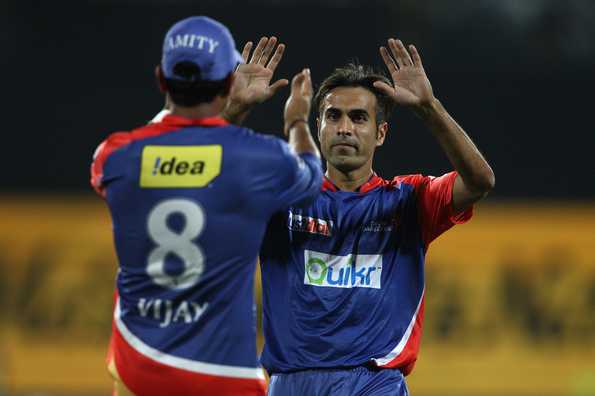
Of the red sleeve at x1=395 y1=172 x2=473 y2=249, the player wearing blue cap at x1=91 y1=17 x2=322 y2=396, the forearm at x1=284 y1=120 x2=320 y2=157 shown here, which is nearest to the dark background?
the red sleeve at x1=395 y1=172 x2=473 y2=249

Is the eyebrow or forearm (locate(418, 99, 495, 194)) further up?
forearm (locate(418, 99, 495, 194))

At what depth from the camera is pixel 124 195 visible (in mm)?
4844

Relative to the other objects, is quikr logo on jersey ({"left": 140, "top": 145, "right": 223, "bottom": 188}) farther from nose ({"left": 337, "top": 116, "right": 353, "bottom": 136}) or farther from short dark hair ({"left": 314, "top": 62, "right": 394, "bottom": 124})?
short dark hair ({"left": 314, "top": 62, "right": 394, "bottom": 124})

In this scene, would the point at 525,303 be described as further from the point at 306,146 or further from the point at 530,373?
the point at 306,146

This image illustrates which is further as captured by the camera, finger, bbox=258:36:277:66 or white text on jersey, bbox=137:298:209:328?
finger, bbox=258:36:277:66

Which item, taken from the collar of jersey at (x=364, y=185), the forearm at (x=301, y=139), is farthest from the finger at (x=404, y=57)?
the forearm at (x=301, y=139)

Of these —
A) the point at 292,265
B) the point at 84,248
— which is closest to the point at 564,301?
the point at 84,248

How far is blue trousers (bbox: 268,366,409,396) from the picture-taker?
6.23 meters

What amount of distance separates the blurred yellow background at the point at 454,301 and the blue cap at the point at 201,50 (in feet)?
30.0

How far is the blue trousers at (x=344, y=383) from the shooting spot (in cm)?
623

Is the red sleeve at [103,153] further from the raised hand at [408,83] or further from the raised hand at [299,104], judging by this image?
the raised hand at [408,83]

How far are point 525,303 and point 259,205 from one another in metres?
9.55

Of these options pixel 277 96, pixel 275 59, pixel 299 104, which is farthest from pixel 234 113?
pixel 277 96

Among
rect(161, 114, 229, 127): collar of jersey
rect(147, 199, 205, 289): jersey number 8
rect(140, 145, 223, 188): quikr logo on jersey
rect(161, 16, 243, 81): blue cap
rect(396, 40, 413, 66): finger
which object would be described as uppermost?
rect(161, 16, 243, 81): blue cap
